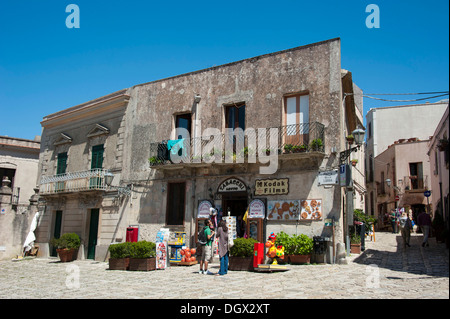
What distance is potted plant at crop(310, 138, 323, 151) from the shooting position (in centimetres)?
1340

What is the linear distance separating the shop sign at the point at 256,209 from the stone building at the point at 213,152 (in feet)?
0.12

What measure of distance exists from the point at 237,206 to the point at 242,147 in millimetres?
2383

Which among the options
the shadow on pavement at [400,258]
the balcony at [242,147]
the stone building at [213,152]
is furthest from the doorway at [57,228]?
the shadow on pavement at [400,258]

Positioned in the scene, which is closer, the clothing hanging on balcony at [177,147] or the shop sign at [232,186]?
the shop sign at [232,186]

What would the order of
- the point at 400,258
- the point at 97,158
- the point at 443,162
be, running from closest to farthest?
the point at 443,162
the point at 400,258
the point at 97,158

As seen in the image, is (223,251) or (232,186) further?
(232,186)

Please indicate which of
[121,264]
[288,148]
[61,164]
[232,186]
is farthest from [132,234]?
[61,164]

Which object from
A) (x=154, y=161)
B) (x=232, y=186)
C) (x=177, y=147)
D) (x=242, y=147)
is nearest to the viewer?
(x=242, y=147)

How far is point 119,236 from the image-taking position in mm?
18016

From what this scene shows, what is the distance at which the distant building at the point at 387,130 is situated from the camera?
3294 cm

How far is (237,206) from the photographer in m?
15.8

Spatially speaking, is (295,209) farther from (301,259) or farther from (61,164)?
(61,164)

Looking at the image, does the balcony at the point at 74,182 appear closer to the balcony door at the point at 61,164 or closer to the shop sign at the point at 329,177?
the balcony door at the point at 61,164
